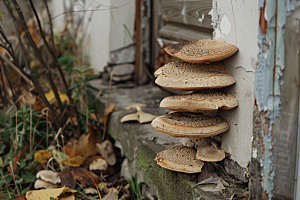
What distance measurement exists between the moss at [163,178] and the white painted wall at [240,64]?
272mm

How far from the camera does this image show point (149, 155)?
1701 millimetres

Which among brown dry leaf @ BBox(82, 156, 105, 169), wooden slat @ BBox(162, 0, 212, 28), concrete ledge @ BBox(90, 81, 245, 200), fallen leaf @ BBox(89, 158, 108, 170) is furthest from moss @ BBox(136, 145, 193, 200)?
wooden slat @ BBox(162, 0, 212, 28)

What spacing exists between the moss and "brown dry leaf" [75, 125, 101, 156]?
0.56m

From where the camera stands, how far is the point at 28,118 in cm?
232

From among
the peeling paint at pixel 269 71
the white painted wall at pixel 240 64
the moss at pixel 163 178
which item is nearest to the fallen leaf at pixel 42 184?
the moss at pixel 163 178

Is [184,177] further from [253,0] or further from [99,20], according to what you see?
[99,20]

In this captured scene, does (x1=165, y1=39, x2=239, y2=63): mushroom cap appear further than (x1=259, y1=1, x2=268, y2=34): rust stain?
Yes

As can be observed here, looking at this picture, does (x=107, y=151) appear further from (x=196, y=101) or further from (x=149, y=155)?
(x=196, y=101)

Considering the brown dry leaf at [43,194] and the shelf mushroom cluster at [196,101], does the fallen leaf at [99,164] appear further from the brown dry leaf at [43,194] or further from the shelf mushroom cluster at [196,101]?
the shelf mushroom cluster at [196,101]

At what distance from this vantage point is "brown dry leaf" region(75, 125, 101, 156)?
222 centimetres

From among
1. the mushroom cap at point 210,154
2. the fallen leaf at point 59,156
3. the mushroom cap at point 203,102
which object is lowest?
the fallen leaf at point 59,156

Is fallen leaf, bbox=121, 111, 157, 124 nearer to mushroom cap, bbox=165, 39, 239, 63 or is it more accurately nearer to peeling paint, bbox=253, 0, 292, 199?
mushroom cap, bbox=165, 39, 239, 63

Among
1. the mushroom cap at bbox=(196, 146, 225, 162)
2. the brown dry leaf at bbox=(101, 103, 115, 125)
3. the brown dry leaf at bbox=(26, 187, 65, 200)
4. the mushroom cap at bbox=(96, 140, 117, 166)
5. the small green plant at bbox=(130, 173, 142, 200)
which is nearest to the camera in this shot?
the mushroom cap at bbox=(196, 146, 225, 162)

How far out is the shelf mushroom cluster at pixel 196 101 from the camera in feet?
3.96
